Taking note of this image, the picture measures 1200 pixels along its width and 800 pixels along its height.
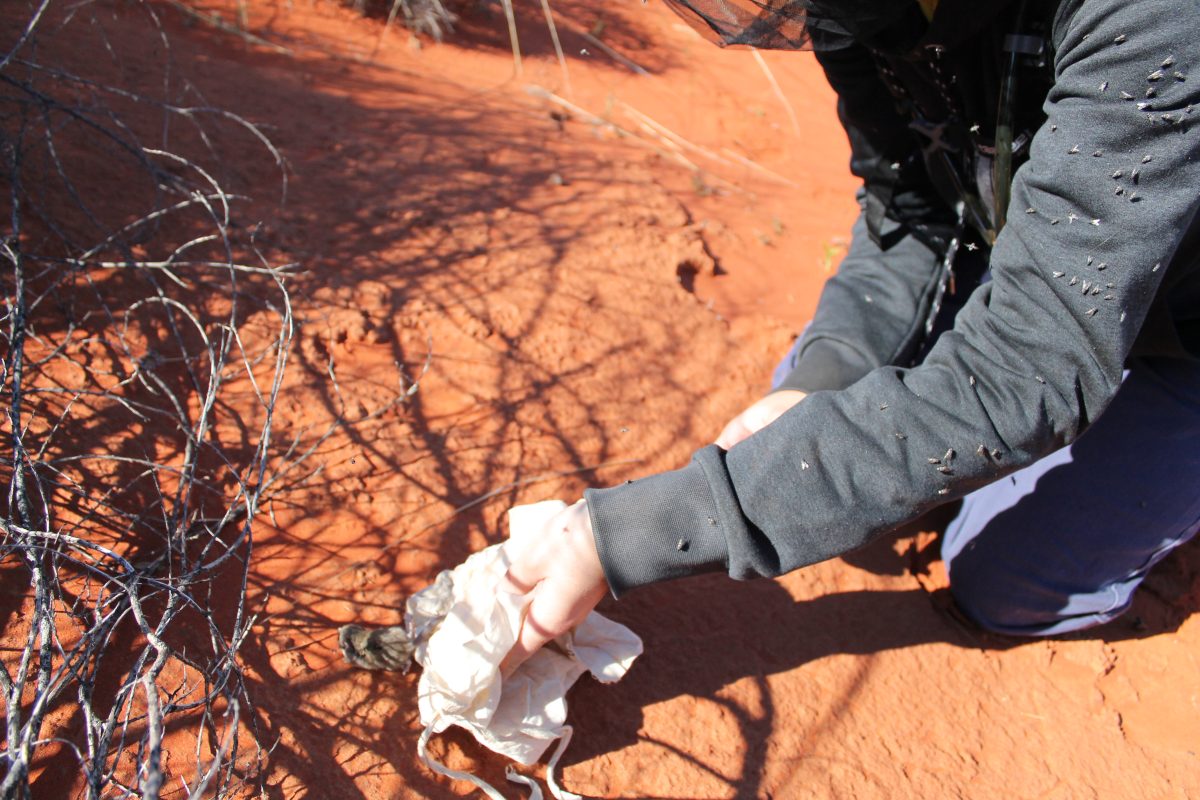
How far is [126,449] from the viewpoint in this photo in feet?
5.60

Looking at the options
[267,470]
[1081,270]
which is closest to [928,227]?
[1081,270]

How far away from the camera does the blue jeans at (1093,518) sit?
173 centimetres

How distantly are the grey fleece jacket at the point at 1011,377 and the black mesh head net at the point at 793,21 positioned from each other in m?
0.12

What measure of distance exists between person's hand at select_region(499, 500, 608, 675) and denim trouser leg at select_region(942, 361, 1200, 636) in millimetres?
1024

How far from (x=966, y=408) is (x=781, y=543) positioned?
31 centimetres

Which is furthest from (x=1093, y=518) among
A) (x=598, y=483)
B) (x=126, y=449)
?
(x=126, y=449)

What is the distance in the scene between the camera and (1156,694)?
187cm

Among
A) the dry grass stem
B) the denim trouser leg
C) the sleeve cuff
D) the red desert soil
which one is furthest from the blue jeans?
the dry grass stem

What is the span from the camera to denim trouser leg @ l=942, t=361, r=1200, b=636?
1.73m

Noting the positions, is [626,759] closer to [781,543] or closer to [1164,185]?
[781,543]

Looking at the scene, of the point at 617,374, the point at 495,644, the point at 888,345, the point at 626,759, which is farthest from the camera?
the point at 617,374

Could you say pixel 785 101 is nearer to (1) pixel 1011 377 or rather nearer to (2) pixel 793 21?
(2) pixel 793 21

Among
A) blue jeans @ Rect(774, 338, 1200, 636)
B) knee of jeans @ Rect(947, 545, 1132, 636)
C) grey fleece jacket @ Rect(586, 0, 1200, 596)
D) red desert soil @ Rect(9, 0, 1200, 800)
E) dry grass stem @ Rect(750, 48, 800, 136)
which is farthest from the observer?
dry grass stem @ Rect(750, 48, 800, 136)

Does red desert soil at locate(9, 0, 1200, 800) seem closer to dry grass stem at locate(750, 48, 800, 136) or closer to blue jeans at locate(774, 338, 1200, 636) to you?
blue jeans at locate(774, 338, 1200, 636)
